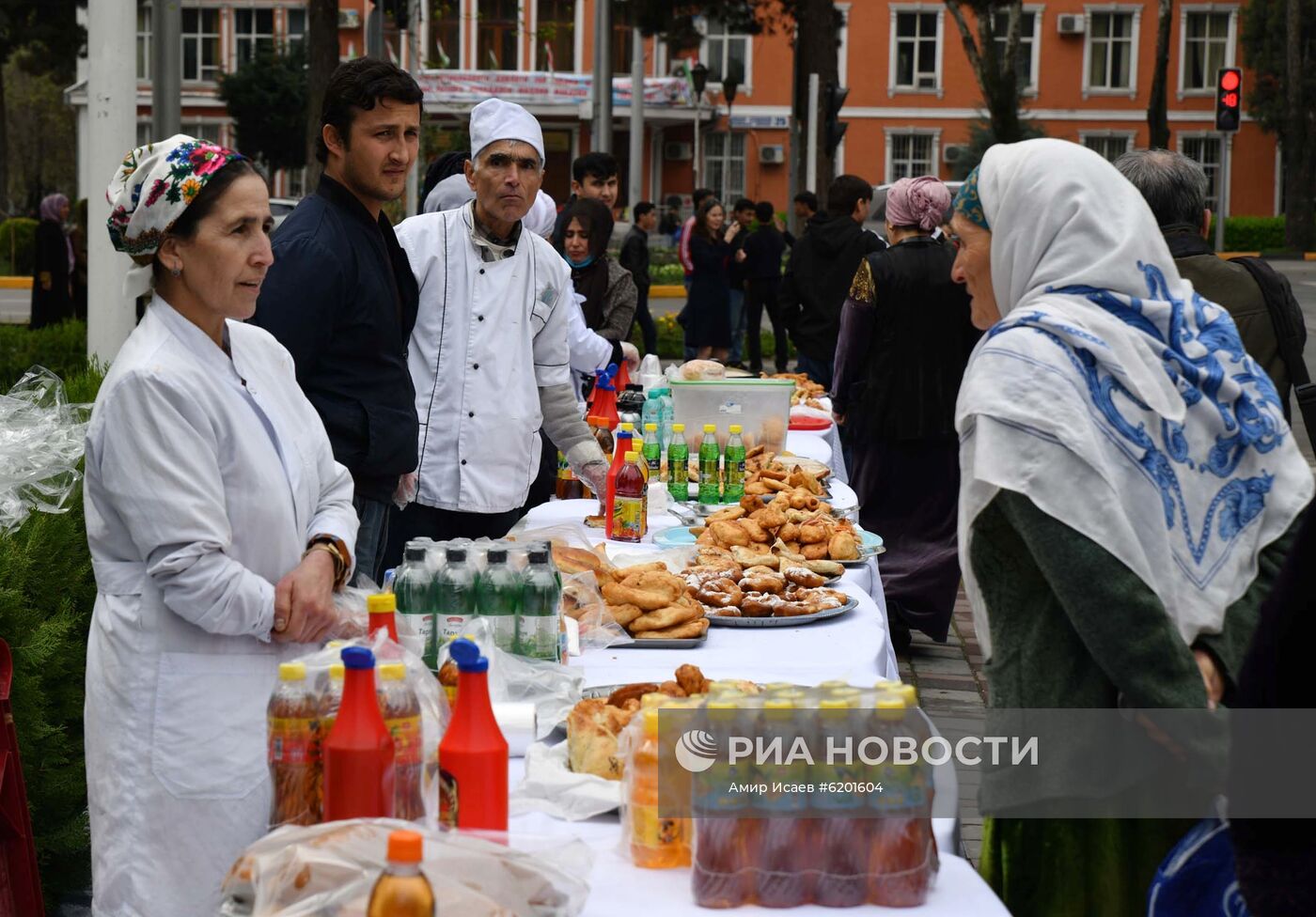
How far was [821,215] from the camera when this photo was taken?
11.2 m

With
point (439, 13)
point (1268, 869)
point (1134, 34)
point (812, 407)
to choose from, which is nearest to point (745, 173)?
point (1134, 34)

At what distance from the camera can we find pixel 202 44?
173ft

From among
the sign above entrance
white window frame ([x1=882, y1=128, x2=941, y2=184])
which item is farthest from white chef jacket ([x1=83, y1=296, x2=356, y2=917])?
white window frame ([x1=882, y1=128, x2=941, y2=184])

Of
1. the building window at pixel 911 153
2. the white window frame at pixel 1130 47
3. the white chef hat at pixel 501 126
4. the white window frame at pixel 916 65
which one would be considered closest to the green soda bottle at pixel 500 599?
the white chef hat at pixel 501 126

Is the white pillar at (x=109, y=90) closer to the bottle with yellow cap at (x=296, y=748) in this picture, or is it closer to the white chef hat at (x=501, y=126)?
the white chef hat at (x=501, y=126)

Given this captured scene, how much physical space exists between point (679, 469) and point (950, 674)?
2034 mm

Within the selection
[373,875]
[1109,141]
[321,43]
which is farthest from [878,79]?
[373,875]

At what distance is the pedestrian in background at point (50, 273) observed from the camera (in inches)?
593

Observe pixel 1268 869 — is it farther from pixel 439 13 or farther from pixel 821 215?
pixel 439 13

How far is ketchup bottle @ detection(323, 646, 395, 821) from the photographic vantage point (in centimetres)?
→ 223

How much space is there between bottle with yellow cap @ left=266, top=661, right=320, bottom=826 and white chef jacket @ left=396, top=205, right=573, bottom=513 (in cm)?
271

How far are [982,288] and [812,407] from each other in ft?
17.9

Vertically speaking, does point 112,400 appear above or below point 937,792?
above

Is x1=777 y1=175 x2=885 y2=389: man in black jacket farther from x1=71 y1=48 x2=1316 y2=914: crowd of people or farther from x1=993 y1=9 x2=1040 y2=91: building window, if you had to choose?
x1=993 y1=9 x2=1040 y2=91: building window
